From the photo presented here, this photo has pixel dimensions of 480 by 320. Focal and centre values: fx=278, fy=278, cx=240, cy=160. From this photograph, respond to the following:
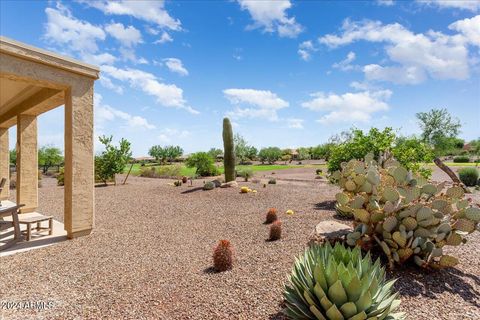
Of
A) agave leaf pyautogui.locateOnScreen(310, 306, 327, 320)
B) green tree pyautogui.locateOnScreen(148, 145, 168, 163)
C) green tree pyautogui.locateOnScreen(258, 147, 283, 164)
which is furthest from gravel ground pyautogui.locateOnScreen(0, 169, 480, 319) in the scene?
green tree pyautogui.locateOnScreen(148, 145, 168, 163)

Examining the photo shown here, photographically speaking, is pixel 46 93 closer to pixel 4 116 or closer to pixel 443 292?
pixel 4 116

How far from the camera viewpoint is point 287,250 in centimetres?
529

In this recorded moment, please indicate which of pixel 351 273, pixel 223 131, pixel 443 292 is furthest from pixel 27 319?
pixel 223 131

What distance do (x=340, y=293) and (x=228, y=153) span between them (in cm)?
1498

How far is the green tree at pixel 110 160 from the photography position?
19672mm

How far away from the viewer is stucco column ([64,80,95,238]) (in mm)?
6535

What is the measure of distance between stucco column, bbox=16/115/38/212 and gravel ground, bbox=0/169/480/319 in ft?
13.1

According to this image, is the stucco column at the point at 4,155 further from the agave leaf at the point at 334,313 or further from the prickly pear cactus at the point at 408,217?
the agave leaf at the point at 334,313

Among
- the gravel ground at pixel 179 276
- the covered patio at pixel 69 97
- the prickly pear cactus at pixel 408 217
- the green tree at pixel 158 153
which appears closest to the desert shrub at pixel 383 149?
the gravel ground at pixel 179 276

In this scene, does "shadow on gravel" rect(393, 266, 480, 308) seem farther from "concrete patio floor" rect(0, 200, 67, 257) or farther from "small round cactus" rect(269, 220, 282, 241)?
Result: "concrete patio floor" rect(0, 200, 67, 257)

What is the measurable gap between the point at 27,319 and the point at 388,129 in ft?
38.8

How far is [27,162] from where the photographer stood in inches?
384

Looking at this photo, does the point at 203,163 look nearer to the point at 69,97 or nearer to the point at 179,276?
the point at 69,97

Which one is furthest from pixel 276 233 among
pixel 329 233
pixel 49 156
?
pixel 49 156
